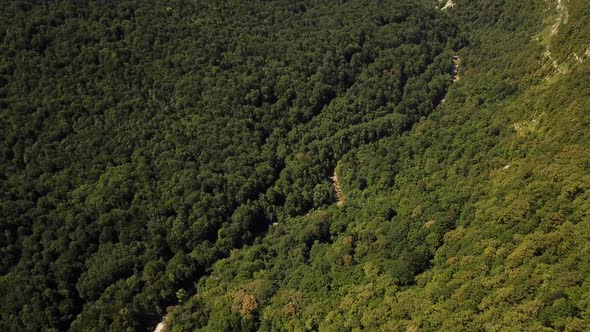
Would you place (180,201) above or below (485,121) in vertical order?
below

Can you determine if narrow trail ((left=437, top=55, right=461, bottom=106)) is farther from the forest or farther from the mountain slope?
the mountain slope

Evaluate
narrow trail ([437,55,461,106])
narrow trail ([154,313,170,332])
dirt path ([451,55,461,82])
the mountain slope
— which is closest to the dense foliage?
narrow trail ([154,313,170,332])

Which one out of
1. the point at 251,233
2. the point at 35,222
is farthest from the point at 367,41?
the point at 35,222

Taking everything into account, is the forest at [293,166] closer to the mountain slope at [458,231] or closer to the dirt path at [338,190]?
the mountain slope at [458,231]

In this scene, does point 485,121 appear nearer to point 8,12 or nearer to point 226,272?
point 226,272

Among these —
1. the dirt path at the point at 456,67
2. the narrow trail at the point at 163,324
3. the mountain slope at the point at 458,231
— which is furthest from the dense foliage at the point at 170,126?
the mountain slope at the point at 458,231

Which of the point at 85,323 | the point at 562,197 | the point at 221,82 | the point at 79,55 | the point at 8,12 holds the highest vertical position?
the point at 8,12

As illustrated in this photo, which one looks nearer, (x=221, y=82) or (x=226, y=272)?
(x=226, y=272)
